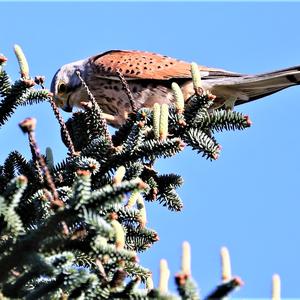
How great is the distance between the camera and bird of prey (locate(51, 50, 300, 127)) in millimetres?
5734

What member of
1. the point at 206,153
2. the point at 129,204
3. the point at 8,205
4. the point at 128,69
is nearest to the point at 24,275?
the point at 8,205

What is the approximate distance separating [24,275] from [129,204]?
99 centimetres

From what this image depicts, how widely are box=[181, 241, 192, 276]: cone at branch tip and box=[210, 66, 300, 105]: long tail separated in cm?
343

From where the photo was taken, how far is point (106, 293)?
2.40 m

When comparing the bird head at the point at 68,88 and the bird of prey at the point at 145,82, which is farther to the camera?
the bird head at the point at 68,88

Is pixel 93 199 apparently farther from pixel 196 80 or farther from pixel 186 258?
pixel 196 80

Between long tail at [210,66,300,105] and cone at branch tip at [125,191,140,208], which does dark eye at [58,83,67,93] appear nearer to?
long tail at [210,66,300,105]

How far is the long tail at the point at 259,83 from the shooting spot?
207 inches

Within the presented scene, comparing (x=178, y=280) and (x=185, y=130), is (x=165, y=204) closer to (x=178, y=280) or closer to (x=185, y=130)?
(x=185, y=130)

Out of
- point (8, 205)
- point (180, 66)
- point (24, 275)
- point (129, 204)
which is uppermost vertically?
point (180, 66)

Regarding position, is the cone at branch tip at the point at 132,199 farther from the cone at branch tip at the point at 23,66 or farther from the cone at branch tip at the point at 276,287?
the cone at branch tip at the point at 276,287

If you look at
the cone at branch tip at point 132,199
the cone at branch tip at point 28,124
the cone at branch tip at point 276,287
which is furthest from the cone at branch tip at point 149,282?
the cone at branch tip at point 28,124

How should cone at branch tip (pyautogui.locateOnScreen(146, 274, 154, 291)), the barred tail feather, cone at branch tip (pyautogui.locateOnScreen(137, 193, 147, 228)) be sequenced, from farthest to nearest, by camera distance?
the barred tail feather
cone at branch tip (pyautogui.locateOnScreen(137, 193, 147, 228))
cone at branch tip (pyautogui.locateOnScreen(146, 274, 154, 291))

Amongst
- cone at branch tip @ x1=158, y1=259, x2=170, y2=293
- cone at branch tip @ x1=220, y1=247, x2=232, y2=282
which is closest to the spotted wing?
cone at branch tip @ x1=158, y1=259, x2=170, y2=293
